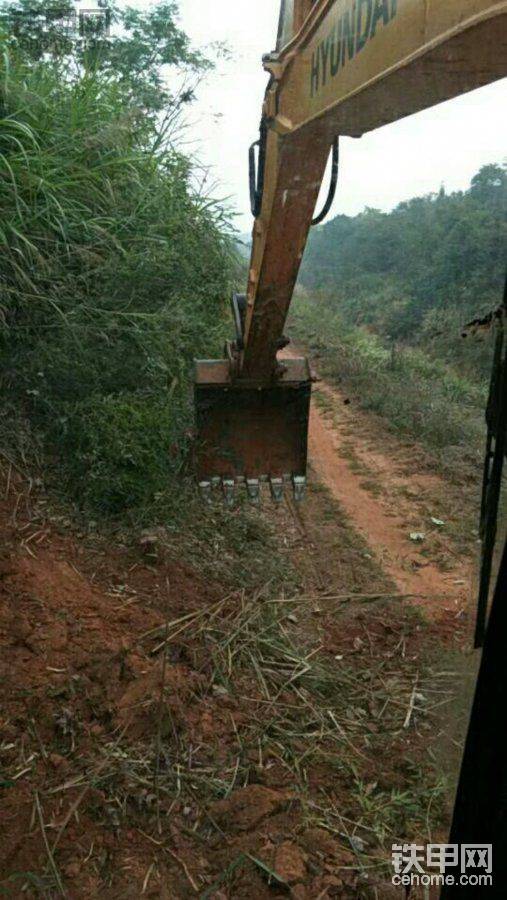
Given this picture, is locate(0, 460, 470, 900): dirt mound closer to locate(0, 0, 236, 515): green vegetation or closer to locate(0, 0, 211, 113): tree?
locate(0, 0, 236, 515): green vegetation

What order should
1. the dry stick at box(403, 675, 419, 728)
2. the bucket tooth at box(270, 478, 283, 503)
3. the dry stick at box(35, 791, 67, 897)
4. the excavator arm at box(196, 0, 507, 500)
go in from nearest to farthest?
the excavator arm at box(196, 0, 507, 500) < the dry stick at box(35, 791, 67, 897) < the dry stick at box(403, 675, 419, 728) < the bucket tooth at box(270, 478, 283, 503)

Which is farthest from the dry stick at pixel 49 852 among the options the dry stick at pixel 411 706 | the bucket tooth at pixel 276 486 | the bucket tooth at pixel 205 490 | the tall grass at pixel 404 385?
the tall grass at pixel 404 385

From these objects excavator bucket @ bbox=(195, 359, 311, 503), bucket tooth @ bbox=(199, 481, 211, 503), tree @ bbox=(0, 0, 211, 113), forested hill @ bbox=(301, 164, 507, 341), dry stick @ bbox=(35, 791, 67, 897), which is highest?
tree @ bbox=(0, 0, 211, 113)

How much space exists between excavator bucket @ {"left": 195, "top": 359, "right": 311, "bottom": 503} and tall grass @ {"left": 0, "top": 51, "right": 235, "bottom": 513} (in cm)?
41

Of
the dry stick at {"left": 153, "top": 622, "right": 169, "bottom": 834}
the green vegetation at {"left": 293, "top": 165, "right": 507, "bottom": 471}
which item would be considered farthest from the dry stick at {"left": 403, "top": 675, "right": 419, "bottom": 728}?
the green vegetation at {"left": 293, "top": 165, "right": 507, "bottom": 471}

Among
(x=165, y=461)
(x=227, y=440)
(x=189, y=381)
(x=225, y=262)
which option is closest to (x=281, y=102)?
(x=227, y=440)

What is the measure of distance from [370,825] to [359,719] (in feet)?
1.86

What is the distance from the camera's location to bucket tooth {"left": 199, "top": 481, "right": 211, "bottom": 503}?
4180 mm

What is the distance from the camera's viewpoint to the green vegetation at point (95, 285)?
14.5ft

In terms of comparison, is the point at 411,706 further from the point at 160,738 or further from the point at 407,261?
the point at 407,261

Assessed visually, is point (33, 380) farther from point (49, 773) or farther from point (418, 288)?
point (418, 288)

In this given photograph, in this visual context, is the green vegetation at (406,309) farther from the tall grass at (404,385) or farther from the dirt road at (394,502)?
the dirt road at (394,502)

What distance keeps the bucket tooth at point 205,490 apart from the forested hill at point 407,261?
4.76 feet

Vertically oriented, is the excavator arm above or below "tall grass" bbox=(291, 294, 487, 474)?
above
